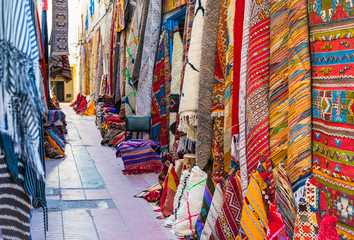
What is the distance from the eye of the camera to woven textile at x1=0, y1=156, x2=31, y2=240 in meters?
1.36

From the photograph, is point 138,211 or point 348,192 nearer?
point 348,192

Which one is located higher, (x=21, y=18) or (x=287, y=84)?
(x=21, y=18)

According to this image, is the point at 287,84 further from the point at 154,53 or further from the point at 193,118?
the point at 154,53

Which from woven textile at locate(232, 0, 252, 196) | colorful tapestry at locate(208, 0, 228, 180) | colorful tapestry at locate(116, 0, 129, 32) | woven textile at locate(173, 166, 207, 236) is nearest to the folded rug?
woven textile at locate(173, 166, 207, 236)

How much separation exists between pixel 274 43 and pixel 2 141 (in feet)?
4.82

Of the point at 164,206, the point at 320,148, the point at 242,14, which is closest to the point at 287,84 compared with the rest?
the point at 320,148

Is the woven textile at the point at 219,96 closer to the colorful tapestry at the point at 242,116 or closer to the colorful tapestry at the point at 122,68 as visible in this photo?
the colorful tapestry at the point at 242,116

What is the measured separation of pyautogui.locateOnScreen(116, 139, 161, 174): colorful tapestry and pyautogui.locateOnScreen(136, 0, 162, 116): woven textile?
46 cm

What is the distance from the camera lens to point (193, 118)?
9.37 ft

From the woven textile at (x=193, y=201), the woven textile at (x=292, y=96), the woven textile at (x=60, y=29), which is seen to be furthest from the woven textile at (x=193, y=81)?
the woven textile at (x=60, y=29)

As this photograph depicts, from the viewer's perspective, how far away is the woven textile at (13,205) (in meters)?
1.36

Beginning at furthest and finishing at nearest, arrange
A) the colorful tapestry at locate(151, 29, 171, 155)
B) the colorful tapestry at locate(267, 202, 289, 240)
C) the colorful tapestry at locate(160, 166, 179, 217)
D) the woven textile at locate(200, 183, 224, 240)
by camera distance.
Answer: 1. the colorful tapestry at locate(151, 29, 171, 155)
2. the colorful tapestry at locate(160, 166, 179, 217)
3. the woven textile at locate(200, 183, 224, 240)
4. the colorful tapestry at locate(267, 202, 289, 240)

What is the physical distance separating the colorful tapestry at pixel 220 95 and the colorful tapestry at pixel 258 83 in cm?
49

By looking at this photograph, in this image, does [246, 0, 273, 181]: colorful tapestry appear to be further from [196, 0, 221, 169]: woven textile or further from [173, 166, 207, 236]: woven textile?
[173, 166, 207, 236]: woven textile
